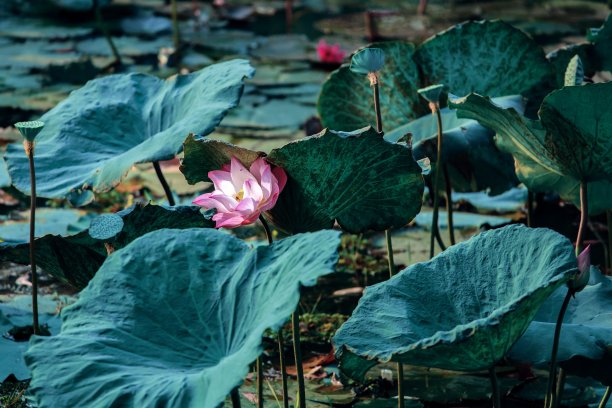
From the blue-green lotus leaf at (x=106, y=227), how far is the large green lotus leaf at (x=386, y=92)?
1135 millimetres

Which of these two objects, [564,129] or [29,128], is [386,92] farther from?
[29,128]

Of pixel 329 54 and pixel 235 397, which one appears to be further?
pixel 329 54

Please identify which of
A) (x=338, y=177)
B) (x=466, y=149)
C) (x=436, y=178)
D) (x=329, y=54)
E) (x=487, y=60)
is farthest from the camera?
(x=329, y=54)

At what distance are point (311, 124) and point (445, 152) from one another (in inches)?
61.4

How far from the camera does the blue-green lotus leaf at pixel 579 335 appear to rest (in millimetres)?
1529

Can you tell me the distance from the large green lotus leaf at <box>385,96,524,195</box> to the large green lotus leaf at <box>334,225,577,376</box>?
2.42 feet

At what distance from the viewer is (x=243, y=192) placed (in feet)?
5.11

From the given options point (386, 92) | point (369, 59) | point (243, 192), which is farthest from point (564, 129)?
point (386, 92)

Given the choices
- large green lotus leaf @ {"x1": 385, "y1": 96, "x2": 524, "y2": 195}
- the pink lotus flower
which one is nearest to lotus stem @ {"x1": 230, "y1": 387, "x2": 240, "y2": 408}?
the pink lotus flower

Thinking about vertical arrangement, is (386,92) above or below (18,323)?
above

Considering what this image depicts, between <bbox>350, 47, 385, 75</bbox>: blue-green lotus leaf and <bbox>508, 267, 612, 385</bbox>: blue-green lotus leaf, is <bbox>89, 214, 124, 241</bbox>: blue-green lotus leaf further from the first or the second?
<bbox>508, 267, 612, 385</bbox>: blue-green lotus leaf

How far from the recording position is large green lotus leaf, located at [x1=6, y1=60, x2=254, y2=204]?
1897 mm

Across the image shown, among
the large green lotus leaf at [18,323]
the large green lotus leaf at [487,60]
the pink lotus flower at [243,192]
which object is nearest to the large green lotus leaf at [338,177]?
the pink lotus flower at [243,192]

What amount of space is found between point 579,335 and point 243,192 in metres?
0.55
